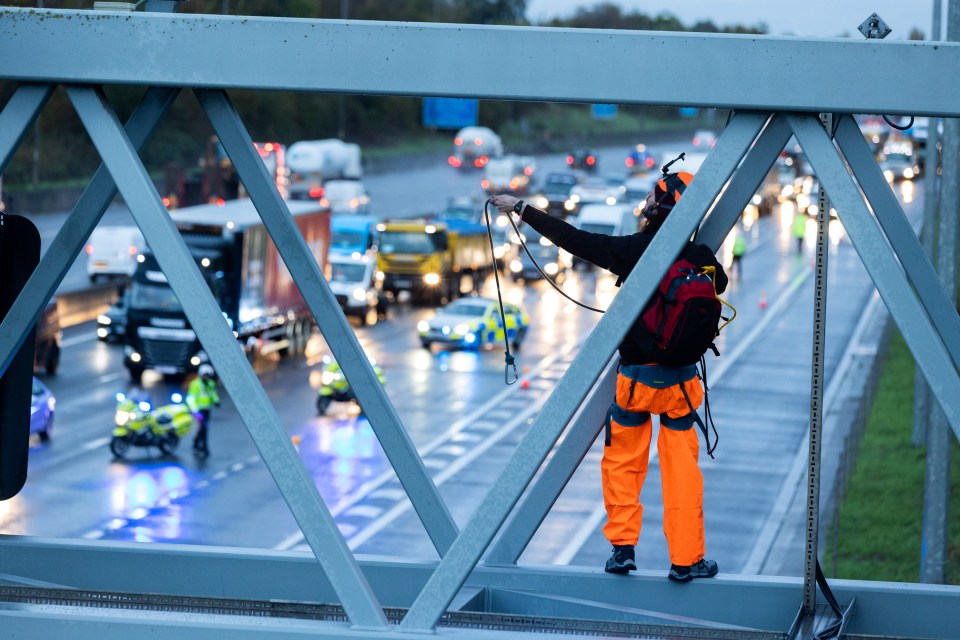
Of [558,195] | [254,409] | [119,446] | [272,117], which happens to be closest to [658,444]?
[254,409]

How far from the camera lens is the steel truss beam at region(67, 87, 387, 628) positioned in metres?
5.44

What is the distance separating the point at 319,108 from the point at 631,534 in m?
90.5

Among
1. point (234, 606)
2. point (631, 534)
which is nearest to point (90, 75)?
point (234, 606)

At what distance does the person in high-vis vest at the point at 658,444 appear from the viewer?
6.70m

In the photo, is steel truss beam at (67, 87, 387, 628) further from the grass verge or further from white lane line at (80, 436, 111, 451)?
white lane line at (80, 436, 111, 451)

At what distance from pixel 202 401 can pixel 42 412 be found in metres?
2.92

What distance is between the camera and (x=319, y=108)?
95938mm

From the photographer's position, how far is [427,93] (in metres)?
5.41

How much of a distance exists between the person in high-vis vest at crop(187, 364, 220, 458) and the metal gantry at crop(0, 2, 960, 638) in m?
21.6

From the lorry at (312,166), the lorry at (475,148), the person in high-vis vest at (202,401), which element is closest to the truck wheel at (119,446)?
the person in high-vis vest at (202,401)

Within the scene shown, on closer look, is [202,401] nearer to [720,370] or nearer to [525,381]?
[525,381]

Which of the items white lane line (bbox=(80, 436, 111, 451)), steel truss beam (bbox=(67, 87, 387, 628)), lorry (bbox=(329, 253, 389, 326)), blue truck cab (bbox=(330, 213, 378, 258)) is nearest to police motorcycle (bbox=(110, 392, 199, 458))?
white lane line (bbox=(80, 436, 111, 451))

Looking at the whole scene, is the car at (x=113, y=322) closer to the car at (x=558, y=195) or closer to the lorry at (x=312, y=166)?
the lorry at (x=312, y=166)

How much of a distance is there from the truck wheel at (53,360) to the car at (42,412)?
6093mm
